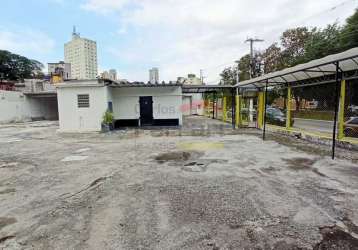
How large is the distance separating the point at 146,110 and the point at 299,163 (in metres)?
11.0

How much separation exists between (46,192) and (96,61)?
33375 millimetres

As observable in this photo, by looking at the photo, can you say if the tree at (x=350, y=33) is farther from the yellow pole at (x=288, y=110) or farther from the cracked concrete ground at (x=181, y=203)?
the cracked concrete ground at (x=181, y=203)

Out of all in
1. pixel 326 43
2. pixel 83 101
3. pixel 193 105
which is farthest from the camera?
pixel 193 105

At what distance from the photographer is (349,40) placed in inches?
596

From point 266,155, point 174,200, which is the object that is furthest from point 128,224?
point 266,155

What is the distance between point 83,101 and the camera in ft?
43.3

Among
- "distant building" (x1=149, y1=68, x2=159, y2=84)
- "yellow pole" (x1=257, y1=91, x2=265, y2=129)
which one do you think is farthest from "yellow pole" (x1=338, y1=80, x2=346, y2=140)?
"distant building" (x1=149, y1=68, x2=159, y2=84)

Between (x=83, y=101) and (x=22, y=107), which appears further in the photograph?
(x=22, y=107)

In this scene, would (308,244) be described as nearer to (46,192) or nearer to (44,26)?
(46,192)

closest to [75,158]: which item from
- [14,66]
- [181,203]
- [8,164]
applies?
[8,164]

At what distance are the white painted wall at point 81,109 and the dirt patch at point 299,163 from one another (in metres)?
10.4

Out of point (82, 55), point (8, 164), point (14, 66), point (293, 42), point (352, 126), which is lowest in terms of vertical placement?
point (8, 164)

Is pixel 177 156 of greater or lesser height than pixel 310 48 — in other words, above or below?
below

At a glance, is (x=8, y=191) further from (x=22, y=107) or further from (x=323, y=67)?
(x=22, y=107)
